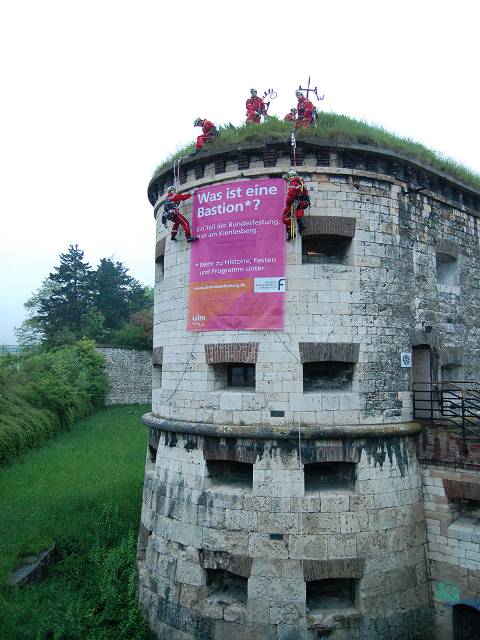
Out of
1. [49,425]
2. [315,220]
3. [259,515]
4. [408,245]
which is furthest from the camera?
[49,425]

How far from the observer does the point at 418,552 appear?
360 inches

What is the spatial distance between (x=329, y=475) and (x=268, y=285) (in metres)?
3.74

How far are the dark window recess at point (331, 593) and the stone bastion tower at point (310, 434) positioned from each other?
0.04 m

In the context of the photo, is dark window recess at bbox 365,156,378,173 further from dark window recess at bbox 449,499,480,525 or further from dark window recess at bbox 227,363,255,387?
dark window recess at bbox 449,499,480,525

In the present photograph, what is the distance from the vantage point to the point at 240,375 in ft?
32.1

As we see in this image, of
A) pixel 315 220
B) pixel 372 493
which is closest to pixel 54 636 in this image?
pixel 372 493

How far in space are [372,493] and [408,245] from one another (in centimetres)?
481

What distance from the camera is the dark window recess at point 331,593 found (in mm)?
8758

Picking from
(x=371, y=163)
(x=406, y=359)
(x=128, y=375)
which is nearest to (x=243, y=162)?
(x=371, y=163)

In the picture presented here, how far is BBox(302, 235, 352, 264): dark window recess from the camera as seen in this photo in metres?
9.66

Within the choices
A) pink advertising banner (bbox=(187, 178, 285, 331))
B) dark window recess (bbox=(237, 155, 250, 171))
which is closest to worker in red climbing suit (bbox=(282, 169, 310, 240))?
pink advertising banner (bbox=(187, 178, 285, 331))

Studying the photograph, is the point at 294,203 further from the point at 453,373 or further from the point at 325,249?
the point at 453,373

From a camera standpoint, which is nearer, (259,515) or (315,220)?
(259,515)

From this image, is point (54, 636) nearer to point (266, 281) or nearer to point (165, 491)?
point (165, 491)
